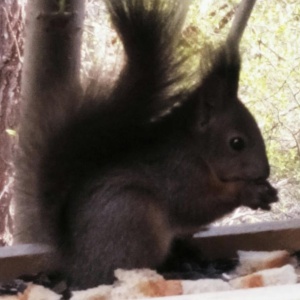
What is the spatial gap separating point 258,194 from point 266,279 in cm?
25

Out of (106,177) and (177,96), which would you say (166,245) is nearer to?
(106,177)

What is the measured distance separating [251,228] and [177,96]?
257 mm

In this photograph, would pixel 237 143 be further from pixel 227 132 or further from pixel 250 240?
pixel 250 240

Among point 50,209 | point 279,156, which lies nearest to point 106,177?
point 50,209

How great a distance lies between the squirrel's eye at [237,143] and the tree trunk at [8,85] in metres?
0.52

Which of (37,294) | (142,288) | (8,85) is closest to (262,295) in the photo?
(142,288)

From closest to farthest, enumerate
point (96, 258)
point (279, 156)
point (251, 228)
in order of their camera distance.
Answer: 1. point (96, 258)
2. point (251, 228)
3. point (279, 156)

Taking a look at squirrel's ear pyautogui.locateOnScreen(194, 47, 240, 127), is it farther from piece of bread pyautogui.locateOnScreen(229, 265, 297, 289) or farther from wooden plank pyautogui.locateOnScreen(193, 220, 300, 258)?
piece of bread pyautogui.locateOnScreen(229, 265, 297, 289)

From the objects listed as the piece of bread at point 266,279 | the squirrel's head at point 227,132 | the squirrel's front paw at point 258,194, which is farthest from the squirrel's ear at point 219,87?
the piece of bread at point 266,279

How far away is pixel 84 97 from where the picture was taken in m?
1.22

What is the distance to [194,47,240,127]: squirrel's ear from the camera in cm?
128

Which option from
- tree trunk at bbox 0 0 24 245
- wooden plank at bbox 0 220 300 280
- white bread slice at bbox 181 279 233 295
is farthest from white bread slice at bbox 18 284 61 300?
tree trunk at bbox 0 0 24 245

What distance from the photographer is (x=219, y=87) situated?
1310 millimetres

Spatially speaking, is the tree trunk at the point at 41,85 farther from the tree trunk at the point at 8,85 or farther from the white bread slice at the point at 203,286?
the white bread slice at the point at 203,286
